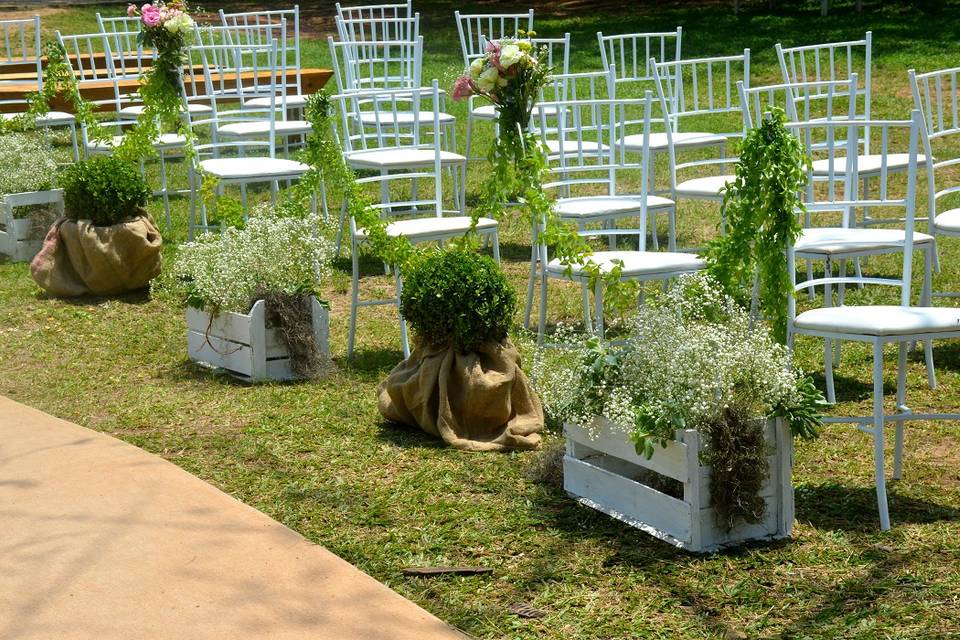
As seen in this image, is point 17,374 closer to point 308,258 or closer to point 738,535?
point 308,258

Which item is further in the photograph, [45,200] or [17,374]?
[45,200]

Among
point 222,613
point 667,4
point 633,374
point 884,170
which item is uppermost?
point 667,4

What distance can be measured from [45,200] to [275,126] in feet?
4.74

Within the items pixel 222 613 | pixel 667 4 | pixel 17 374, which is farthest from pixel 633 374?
pixel 667 4

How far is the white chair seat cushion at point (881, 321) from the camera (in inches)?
143

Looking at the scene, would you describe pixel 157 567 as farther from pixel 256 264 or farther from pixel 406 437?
pixel 256 264

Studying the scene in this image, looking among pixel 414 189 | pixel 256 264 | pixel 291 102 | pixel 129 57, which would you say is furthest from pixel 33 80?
pixel 256 264

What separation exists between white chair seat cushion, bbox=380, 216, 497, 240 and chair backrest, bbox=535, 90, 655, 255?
0.37 m

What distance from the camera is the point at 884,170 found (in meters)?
5.62

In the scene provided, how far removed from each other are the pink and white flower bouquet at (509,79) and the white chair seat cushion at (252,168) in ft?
5.89

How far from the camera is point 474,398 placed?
4.48 m

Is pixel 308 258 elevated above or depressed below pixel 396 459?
above

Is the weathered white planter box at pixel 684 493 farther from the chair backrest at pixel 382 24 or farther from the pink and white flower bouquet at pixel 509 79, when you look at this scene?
the chair backrest at pixel 382 24

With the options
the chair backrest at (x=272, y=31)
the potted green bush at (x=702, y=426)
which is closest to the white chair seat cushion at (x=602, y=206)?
the potted green bush at (x=702, y=426)
